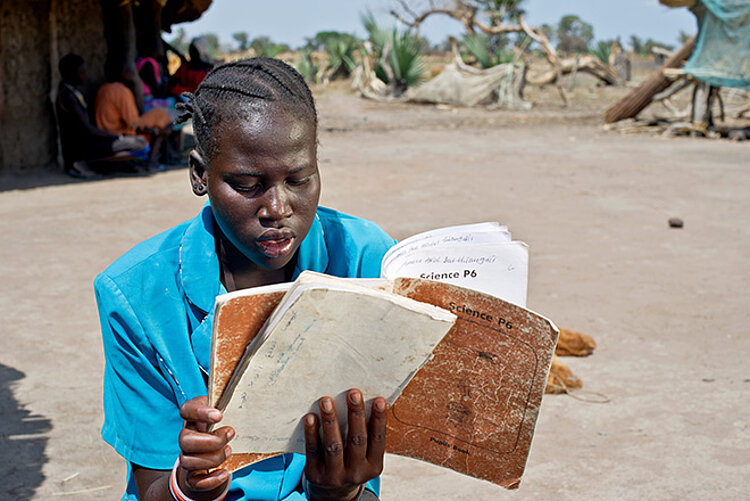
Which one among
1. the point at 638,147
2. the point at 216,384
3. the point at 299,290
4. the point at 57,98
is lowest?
the point at 638,147

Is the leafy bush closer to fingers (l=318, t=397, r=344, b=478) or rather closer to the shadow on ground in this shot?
the shadow on ground

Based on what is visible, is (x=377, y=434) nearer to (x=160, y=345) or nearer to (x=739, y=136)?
(x=160, y=345)

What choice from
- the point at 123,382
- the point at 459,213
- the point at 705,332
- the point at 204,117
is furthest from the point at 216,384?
the point at 459,213

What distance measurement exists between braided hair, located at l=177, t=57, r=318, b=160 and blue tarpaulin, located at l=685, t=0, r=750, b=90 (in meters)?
13.0

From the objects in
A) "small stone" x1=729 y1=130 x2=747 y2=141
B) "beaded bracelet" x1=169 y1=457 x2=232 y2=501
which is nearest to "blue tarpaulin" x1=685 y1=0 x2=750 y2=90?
"small stone" x1=729 y1=130 x2=747 y2=141

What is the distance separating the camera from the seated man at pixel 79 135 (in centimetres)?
857

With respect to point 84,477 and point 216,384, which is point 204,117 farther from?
point 84,477

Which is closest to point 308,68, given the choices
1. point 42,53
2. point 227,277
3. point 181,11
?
point 181,11

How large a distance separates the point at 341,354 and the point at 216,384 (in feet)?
0.65

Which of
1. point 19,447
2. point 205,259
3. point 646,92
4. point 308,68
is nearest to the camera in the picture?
point 205,259

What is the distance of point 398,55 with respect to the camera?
21.2 m

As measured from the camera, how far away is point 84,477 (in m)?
2.75

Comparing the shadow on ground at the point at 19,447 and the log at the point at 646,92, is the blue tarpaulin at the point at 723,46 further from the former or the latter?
the shadow on ground at the point at 19,447

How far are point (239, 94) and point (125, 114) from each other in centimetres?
815
